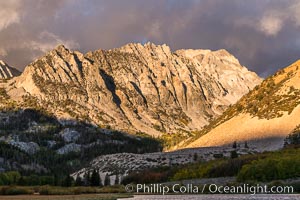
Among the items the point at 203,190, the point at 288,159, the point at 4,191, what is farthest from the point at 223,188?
the point at 4,191

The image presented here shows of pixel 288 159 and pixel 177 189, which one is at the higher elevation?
pixel 288 159

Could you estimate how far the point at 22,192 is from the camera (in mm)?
146000

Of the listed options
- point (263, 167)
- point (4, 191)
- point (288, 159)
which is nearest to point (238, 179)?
point (263, 167)

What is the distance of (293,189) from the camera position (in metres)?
152

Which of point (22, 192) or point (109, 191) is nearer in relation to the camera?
point (22, 192)

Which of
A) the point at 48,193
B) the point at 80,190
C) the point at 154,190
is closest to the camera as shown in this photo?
the point at 48,193

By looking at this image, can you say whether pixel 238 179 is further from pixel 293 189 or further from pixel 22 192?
pixel 22 192

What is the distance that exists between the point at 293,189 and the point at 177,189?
4429 cm

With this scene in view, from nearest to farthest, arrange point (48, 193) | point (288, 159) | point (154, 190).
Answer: point (48, 193) → point (154, 190) → point (288, 159)

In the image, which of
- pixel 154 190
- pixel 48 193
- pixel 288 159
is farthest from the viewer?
pixel 288 159

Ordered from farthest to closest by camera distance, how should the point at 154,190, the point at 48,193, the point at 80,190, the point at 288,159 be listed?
1. the point at 288,159
2. the point at 154,190
3. the point at 80,190
4. the point at 48,193

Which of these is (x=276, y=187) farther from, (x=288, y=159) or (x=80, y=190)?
(x=80, y=190)

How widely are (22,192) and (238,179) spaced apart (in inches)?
3197

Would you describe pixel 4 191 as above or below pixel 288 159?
below
